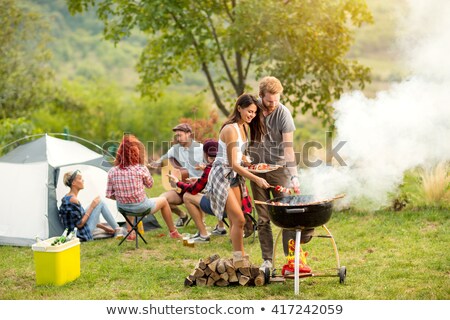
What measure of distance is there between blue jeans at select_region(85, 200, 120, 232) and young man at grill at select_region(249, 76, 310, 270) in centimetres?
230

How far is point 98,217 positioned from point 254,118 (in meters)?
2.52

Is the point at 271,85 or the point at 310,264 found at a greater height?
the point at 271,85

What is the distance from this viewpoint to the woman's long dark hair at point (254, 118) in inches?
191

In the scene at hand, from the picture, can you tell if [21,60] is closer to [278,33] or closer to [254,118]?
[278,33]

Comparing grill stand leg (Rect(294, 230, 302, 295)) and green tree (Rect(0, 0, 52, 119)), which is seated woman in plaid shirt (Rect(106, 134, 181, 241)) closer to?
grill stand leg (Rect(294, 230, 302, 295))

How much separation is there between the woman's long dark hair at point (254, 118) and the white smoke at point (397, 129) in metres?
2.09

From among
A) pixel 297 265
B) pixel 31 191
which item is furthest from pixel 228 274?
pixel 31 191

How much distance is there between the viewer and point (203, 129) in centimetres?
942

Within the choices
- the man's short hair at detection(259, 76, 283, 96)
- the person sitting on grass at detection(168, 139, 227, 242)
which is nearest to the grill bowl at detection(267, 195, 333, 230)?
the man's short hair at detection(259, 76, 283, 96)

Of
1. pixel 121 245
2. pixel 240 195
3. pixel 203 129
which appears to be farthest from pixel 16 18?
pixel 240 195

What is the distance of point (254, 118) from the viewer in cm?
507

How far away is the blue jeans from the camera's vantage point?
6793 mm

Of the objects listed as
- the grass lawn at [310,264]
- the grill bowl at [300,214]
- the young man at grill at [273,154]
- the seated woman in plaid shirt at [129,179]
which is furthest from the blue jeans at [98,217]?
the grill bowl at [300,214]

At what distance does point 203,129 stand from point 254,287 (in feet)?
15.8
